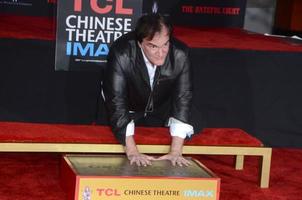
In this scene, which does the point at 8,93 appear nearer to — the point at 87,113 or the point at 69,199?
the point at 87,113

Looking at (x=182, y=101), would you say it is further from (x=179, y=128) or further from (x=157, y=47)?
(x=157, y=47)

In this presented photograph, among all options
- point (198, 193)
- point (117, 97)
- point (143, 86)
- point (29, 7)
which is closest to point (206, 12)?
point (29, 7)

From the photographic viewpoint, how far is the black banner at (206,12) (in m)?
5.05

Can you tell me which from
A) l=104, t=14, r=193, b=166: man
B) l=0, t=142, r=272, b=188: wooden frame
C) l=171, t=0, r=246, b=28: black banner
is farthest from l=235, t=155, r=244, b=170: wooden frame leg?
l=171, t=0, r=246, b=28: black banner

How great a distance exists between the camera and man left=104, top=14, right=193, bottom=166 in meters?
2.80

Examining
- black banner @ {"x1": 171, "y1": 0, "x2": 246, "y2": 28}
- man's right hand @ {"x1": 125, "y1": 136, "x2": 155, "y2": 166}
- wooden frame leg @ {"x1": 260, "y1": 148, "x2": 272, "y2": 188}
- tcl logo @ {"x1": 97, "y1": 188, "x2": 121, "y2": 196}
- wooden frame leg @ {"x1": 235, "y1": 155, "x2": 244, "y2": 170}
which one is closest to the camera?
tcl logo @ {"x1": 97, "y1": 188, "x2": 121, "y2": 196}

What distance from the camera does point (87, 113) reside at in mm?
3695

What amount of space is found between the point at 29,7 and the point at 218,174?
2.21 meters

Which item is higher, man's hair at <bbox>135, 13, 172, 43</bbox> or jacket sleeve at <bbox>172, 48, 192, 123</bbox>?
man's hair at <bbox>135, 13, 172, 43</bbox>

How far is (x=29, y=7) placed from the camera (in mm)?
4977

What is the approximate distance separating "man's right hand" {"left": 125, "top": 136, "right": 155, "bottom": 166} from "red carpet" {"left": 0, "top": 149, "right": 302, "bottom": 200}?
0.30 metres

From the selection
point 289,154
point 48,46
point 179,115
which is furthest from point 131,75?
point 289,154

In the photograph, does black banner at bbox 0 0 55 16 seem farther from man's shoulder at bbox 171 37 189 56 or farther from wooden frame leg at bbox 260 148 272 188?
wooden frame leg at bbox 260 148 272 188

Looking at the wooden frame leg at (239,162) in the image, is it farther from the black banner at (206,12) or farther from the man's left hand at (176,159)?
the black banner at (206,12)
